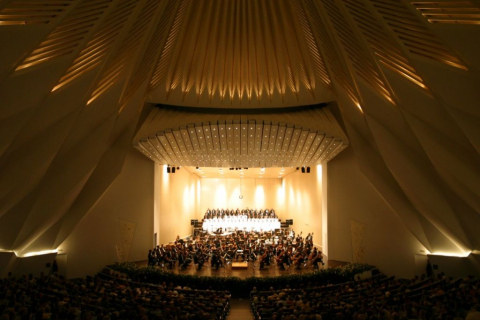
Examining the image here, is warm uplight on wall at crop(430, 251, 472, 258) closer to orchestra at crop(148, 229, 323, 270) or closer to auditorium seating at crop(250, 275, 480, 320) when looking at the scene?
auditorium seating at crop(250, 275, 480, 320)

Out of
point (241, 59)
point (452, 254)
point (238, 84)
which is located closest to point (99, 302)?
point (241, 59)

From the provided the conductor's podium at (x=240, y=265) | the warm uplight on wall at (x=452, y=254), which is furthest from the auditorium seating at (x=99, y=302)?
the warm uplight on wall at (x=452, y=254)

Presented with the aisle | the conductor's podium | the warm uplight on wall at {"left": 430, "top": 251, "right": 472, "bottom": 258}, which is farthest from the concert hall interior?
the aisle

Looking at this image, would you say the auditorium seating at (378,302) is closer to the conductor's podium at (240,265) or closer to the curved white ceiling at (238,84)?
the curved white ceiling at (238,84)

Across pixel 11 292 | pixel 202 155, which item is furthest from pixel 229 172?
pixel 11 292

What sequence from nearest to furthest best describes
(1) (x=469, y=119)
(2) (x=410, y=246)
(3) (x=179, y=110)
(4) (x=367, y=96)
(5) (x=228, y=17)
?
(1) (x=469, y=119)
(4) (x=367, y=96)
(5) (x=228, y=17)
(2) (x=410, y=246)
(3) (x=179, y=110)

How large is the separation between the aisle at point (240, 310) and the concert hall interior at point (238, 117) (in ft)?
19.2

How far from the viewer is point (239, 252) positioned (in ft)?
57.4

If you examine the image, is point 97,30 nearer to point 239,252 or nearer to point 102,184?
point 102,184

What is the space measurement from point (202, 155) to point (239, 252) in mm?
4691

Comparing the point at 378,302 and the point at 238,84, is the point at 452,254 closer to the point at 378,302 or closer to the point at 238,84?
the point at 378,302

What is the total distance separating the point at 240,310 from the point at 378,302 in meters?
Result: 4.49

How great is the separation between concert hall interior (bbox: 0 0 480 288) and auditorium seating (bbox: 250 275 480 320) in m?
2.40

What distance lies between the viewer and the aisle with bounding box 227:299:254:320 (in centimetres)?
1055
